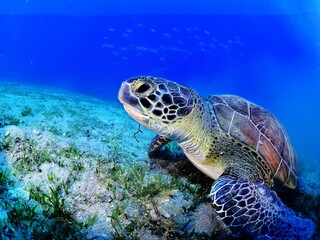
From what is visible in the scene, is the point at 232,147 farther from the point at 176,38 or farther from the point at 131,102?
the point at 176,38

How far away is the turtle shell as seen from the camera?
3697 millimetres

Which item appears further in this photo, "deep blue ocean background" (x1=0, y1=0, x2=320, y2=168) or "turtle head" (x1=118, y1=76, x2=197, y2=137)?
"deep blue ocean background" (x1=0, y1=0, x2=320, y2=168)

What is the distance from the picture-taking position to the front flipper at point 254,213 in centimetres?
276

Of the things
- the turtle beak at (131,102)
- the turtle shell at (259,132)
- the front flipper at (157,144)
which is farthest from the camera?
the front flipper at (157,144)

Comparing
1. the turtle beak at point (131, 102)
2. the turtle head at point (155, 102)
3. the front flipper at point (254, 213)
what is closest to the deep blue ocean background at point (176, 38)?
the turtle head at point (155, 102)

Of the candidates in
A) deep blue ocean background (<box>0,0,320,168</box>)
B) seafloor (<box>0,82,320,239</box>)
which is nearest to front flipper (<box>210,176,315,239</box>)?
seafloor (<box>0,82,320,239</box>)

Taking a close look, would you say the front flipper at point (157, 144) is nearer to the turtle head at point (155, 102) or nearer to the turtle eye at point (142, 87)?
the turtle head at point (155, 102)

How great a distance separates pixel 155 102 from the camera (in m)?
3.19

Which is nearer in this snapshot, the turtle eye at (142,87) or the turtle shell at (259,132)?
the turtle eye at (142,87)

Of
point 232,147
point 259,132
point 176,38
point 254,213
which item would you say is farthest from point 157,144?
point 176,38

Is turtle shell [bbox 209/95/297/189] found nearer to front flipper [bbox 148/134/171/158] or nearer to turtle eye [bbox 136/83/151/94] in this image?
front flipper [bbox 148/134/171/158]

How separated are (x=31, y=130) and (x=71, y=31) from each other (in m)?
139

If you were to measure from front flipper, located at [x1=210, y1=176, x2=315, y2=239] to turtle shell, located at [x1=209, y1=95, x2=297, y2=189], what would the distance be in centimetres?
83

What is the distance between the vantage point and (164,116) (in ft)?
10.6
